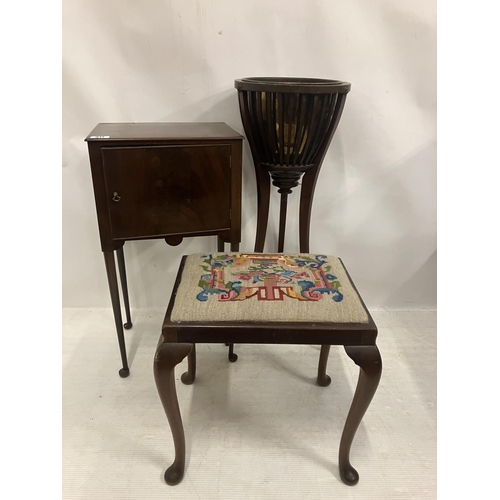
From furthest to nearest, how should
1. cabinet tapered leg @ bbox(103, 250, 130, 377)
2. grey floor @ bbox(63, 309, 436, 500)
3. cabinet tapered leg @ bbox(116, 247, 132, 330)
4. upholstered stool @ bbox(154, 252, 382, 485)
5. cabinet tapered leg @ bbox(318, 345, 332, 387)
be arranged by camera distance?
cabinet tapered leg @ bbox(116, 247, 132, 330) → cabinet tapered leg @ bbox(318, 345, 332, 387) → cabinet tapered leg @ bbox(103, 250, 130, 377) → grey floor @ bbox(63, 309, 436, 500) → upholstered stool @ bbox(154, 252, 382, 485)

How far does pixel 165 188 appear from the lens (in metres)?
1.09

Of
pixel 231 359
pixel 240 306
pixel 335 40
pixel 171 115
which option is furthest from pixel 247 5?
pixel 231 359

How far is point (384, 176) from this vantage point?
1.48 meters

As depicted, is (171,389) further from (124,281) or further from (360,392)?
(124,281)

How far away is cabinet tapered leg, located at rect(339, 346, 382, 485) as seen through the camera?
0.88 m

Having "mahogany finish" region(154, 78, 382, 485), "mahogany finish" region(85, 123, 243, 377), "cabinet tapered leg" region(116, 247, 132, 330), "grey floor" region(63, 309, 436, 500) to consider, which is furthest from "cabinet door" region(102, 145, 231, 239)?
"grey floor" region(63, 309, 436, 500)

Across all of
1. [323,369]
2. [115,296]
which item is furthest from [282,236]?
[115,296]

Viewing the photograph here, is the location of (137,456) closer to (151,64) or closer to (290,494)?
(290,494)

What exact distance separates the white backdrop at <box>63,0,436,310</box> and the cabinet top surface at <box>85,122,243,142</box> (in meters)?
0.12

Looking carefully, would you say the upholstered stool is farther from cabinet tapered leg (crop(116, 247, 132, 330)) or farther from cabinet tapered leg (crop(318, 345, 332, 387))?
cabinet tapered leg (crop(116, 247, 132, 330))

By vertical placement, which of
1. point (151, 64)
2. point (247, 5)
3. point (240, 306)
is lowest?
point (240, 306)

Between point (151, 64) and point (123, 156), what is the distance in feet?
1.37

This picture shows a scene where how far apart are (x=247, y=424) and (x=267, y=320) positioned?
1.51 ft

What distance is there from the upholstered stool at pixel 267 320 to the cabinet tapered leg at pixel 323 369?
1.00ft
